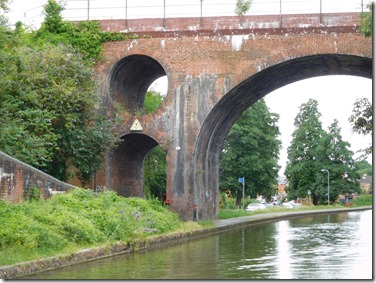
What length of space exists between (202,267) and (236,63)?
41.7 ft

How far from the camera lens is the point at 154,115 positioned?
967 inches

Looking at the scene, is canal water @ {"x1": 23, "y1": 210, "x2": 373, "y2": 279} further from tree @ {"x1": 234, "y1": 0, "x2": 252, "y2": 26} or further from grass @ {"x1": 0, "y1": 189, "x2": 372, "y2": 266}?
tree @ {"x1": 234, "y1": 0, "x2": 252, "y2": 26}

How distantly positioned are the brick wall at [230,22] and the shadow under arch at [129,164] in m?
4.23

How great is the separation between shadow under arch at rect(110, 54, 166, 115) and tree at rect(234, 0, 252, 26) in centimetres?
360

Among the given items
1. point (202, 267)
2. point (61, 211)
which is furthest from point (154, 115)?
point (202, 267)

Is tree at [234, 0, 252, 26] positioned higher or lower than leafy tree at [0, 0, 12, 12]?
higher

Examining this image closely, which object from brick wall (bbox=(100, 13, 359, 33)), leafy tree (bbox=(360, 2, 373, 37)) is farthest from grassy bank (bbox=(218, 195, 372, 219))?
leafy tree (bbox=(360, 2, 373, 37))

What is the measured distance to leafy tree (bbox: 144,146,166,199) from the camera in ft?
113

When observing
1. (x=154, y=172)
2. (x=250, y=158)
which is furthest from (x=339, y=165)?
(x=154, y=172)

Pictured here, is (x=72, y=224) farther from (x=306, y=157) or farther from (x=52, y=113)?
(x=306, y=157)

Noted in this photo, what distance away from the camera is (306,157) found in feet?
211

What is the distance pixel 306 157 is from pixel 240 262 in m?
52.1

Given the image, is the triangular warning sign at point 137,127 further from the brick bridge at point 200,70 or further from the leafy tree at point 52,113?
the leafy tree at point 52,113

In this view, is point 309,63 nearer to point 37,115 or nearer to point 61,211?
point 37,115
